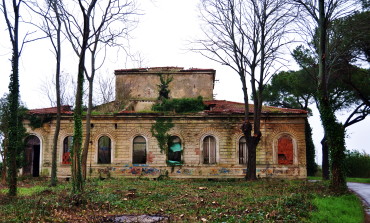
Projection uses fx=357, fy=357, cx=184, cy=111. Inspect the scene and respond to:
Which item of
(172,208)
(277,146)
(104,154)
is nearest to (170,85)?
(104,154)

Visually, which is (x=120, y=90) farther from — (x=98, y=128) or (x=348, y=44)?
(x=348, y=44)

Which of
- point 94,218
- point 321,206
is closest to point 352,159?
point 321,206

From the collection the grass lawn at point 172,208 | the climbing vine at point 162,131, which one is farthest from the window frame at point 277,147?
the grass lawn at point 172,208

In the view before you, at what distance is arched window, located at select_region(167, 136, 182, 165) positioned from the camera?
23562 millimetres

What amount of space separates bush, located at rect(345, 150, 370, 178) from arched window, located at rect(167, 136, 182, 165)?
16247 millimetres

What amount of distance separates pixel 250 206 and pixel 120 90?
21.4 meters

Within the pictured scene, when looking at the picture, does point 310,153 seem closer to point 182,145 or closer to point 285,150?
point 285,150

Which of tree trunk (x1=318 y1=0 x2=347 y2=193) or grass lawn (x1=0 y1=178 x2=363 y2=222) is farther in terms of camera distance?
tree trunk (x1=318 y1=0 x2=347 y2=193)

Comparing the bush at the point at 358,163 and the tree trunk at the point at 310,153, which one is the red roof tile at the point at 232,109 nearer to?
the tree trunk at the point at 310,153

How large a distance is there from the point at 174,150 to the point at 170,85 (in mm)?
8164

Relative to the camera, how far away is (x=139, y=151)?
23.7 m

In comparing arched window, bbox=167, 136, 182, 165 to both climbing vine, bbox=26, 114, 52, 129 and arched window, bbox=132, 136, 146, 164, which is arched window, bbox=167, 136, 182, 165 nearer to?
arched window, bbox=132, 136, 146, 164

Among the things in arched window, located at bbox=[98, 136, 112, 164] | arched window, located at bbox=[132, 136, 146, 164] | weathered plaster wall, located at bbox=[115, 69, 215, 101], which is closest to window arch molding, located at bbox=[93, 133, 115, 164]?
arched window, located at bbox=[98, 136, 112, 164]

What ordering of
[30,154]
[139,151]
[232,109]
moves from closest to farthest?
[139,151]
[30,154]
[232,109]
